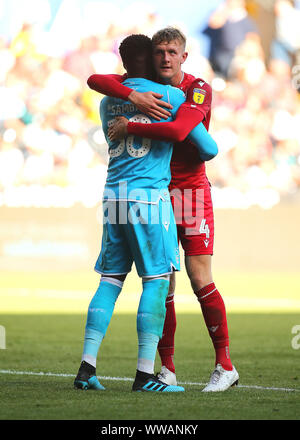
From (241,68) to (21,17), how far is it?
5.78 meters

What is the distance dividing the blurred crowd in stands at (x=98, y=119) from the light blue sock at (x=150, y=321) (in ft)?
48.0

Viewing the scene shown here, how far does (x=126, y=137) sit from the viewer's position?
4562 millimetres

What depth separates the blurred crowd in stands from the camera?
19.6 m

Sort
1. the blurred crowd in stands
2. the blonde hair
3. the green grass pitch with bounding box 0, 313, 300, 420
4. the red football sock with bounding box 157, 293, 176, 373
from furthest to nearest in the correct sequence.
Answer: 1. the blurred crowd in stands
2. the red football sock with bounding box 157, 293, 176, 373
3. the blonde hair
4. the green grass pitch with bounding box 0, 313, 300, 420

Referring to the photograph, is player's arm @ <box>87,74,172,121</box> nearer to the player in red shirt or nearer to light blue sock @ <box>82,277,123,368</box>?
the player in red shirt

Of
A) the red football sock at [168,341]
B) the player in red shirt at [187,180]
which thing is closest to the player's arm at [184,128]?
the player in red shirt at [187,180]

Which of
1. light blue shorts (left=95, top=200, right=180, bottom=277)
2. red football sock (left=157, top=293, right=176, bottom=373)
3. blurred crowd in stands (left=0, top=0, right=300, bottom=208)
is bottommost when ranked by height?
red football sock (left=157, top=293, right=176, bottom=373)

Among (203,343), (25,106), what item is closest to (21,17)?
(25,106)

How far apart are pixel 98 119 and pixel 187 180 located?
15512 mm

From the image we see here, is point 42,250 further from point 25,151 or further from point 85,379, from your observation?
point 85,379

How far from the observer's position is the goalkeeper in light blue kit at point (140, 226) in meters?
4.45

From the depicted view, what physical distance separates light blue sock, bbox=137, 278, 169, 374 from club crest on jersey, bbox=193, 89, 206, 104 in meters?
0.98

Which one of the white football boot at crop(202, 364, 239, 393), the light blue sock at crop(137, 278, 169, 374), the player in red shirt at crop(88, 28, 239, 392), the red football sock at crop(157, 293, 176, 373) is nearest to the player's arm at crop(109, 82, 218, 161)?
the player in red shirt at crop(88, 28, 239, 392)

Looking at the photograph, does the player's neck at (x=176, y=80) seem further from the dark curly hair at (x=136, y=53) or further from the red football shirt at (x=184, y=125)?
the dark curly hair at (x=136, y=53)
